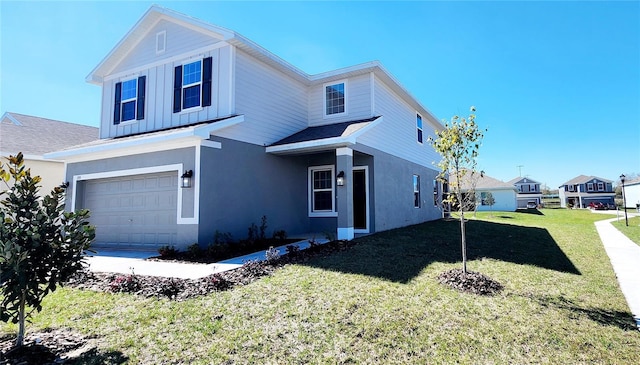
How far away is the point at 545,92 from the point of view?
707 inches

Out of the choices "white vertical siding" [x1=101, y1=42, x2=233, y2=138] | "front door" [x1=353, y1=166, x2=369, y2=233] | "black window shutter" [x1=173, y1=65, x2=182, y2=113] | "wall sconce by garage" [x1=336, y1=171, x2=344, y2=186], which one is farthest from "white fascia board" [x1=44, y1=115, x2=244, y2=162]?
"front door" [x1=353, y1=166, x2=369, y2=233]

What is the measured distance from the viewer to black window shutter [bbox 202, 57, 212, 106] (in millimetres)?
10016

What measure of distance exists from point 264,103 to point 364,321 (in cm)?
843

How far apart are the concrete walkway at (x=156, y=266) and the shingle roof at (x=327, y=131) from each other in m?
3.45

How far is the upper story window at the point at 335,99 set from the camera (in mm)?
12281

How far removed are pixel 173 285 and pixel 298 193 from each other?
7.09 metres

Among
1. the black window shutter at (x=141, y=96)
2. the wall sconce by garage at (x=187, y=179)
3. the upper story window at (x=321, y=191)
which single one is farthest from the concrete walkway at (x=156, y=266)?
the black window shutter at (x=141, y=96)

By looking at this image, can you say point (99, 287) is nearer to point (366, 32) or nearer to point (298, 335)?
point (298, 335)

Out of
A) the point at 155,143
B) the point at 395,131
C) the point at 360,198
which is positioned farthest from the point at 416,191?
the point at 155,143

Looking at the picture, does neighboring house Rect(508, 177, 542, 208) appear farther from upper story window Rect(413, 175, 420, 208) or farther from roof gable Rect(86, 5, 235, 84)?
roof gable Rect(86, 5, 235, 84)

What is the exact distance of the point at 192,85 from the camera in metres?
10.4

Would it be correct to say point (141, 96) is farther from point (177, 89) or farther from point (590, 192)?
point (590, 192)

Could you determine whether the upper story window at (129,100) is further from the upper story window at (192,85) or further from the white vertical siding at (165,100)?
the upper story window at (192,85)

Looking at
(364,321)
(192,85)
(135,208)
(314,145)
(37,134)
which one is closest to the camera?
(364,321)
